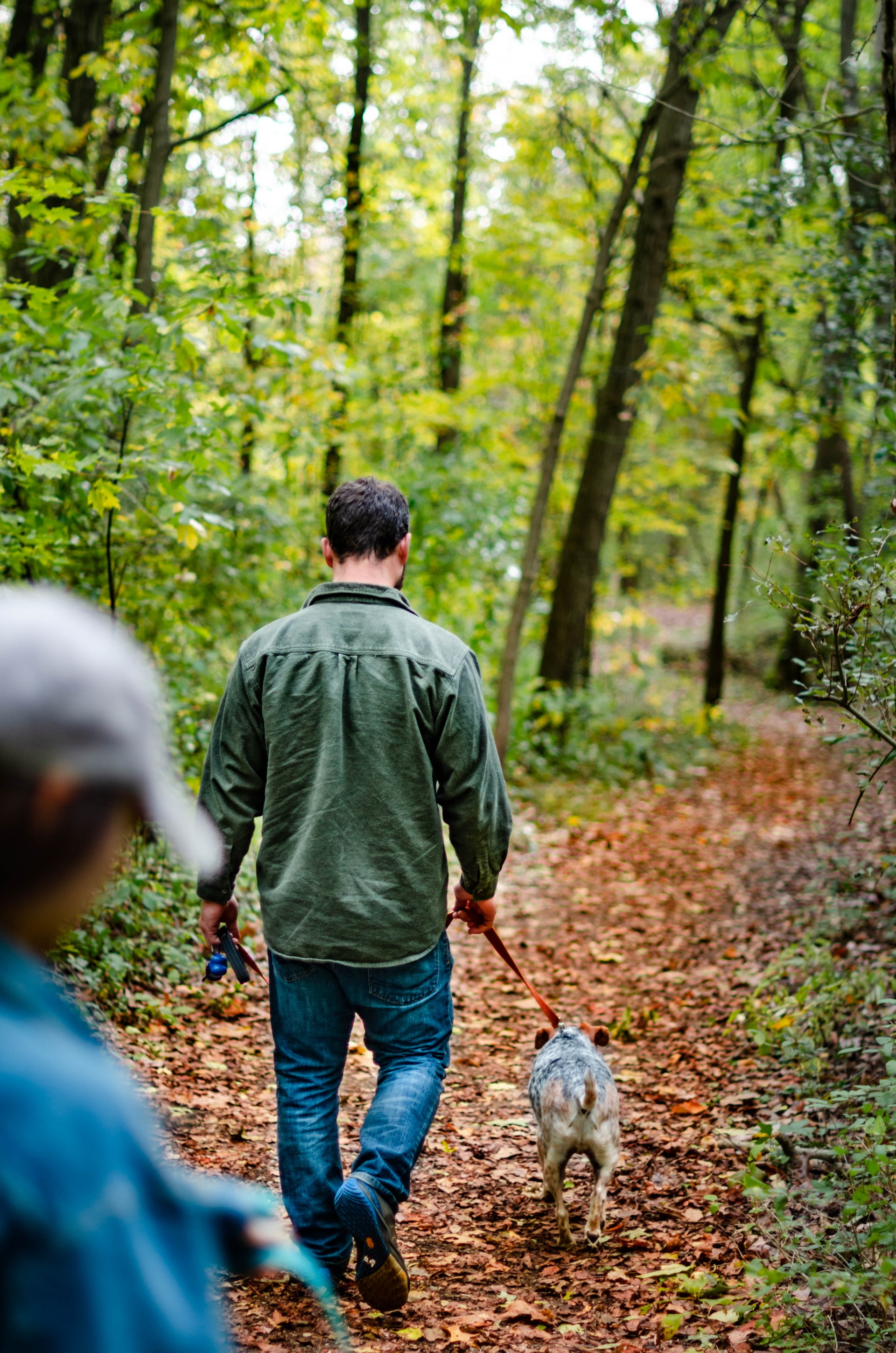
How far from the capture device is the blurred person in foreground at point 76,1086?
0.96 meters

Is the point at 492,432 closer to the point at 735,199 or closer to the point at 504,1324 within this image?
the point at 735,199

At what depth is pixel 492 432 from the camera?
42.1ft

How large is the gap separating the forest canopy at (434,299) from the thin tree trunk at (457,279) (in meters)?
0.08

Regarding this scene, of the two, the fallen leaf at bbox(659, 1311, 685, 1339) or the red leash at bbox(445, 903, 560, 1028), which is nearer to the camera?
the fallen leaf at bbox(659, 1311, 685, 1339)

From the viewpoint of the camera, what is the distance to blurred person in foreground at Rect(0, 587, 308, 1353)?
3.16 ft

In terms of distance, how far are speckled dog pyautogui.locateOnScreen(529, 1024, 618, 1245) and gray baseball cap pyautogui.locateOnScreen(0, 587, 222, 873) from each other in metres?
2.80

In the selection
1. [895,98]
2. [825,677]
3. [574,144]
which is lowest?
[825,677]

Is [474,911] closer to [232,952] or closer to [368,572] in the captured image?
[232,952]

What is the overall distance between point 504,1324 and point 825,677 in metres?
2.59

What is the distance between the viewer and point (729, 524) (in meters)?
14.7

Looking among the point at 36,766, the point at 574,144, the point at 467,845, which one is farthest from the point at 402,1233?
the point at 574,144

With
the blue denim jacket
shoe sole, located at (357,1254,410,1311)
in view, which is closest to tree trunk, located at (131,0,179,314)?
shoe sole, located at (357,1254,410,1311)

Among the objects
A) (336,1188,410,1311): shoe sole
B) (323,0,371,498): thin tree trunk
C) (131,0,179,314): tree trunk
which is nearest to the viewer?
(336,1188,410,1311): shoe sole

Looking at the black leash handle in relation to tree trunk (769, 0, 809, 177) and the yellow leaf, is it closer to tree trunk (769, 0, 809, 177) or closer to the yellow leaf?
the yellow leaf
